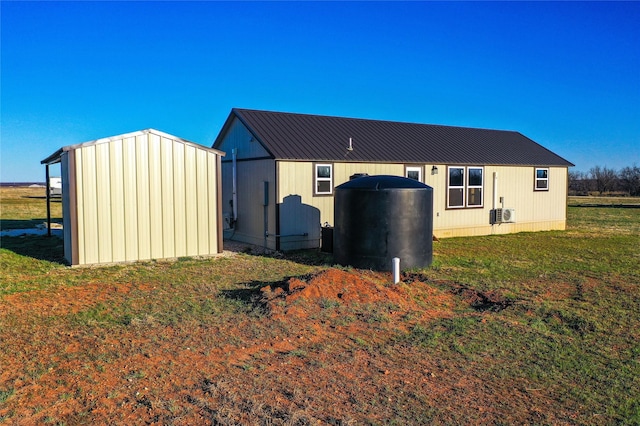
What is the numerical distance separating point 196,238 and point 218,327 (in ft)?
21.2

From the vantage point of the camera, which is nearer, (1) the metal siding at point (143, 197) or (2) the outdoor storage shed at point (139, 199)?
(2) the outdoor storage shed at point (139, 199)

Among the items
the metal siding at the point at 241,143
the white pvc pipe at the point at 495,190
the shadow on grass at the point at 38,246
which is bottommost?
→ the shadow on grass at the point at 38,246

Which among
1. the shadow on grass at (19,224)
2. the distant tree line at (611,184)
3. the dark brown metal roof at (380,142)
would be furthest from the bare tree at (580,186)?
the shadow on grass at (19,224)

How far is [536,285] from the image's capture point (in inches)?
375

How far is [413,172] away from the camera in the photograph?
16906 millimetres

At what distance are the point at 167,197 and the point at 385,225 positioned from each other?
5.58m

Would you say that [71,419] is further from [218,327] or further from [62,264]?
[62,264]

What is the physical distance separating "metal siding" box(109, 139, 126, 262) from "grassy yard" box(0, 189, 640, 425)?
1150mm

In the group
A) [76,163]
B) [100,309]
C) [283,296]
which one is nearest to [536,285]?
[283,296]

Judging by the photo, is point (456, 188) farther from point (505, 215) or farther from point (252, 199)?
point (252, 199)

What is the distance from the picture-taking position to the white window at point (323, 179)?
14695mm

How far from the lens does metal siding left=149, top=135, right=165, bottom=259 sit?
12.1 m

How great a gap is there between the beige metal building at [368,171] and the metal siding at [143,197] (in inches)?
136

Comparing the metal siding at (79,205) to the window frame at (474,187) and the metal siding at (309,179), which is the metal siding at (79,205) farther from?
the window frame at (474,187)
